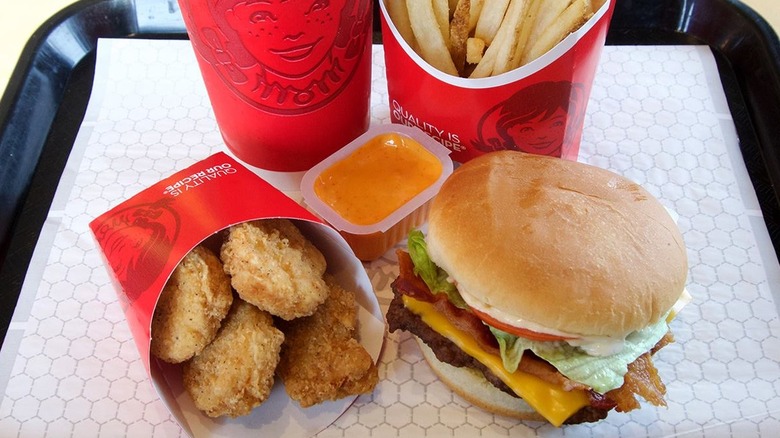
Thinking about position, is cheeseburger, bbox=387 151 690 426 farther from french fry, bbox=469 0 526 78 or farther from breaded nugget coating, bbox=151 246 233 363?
breaded nugget coating, bbox=151 246 233 363

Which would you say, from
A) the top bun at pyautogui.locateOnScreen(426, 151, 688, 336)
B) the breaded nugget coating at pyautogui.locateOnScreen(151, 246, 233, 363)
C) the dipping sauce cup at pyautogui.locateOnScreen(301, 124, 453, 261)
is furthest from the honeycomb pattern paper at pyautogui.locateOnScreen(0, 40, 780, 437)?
the top bun at pyautogui.locateOnScreen(426, 151, 688, 336)

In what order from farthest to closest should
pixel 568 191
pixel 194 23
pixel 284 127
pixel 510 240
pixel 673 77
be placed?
pixel 673 77, pixel 284 127, pixel 194 23, pixel 568 191, pixel 510 240

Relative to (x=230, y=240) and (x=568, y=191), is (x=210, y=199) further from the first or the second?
(x=568, y=191)

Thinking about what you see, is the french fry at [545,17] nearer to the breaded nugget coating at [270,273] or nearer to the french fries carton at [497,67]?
the french fries carton at [497,67]

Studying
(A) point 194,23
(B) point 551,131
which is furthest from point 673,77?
(A) point 194,23

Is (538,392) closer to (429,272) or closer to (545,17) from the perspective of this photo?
(429,272)

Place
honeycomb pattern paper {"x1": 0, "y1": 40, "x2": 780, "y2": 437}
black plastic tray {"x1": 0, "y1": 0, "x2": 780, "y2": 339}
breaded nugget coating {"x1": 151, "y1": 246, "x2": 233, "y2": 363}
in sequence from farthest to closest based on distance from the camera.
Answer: black plastic tray {"x1": 0, "y1": 0, "x2": 780, "y2": 339}, honeycomb pattern paper {"x1": 0, "y1": 40, "x2": 780, "y2": 437}, breaded nugget coating {"x1": 151, "y1": 246, "x2": 233, "y2": 363}
